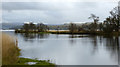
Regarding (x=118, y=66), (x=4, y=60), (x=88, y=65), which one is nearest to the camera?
(x=4, y=60)

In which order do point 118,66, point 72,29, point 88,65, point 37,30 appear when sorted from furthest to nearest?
point 37,30, point 72,29, point 88,65, point 118,66

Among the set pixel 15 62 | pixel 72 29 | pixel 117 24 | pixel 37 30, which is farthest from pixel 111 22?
pixel 15 62

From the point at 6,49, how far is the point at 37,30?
64.0 metres

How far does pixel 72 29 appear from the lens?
5428cm

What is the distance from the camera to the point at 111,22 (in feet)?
141

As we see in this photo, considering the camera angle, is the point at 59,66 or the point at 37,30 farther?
the point at 37,30

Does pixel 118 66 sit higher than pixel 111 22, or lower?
lower

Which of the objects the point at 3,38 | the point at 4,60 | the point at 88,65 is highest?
the point at 3,38

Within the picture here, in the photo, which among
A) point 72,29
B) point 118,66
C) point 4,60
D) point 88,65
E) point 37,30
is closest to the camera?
point 4,60

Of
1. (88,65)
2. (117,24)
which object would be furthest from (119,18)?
(88,65)

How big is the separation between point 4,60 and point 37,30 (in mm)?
64340

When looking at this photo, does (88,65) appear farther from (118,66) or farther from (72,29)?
(72,29)

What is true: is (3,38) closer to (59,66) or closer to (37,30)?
(59,66)

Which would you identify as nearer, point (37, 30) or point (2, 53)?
point (2, 53)
